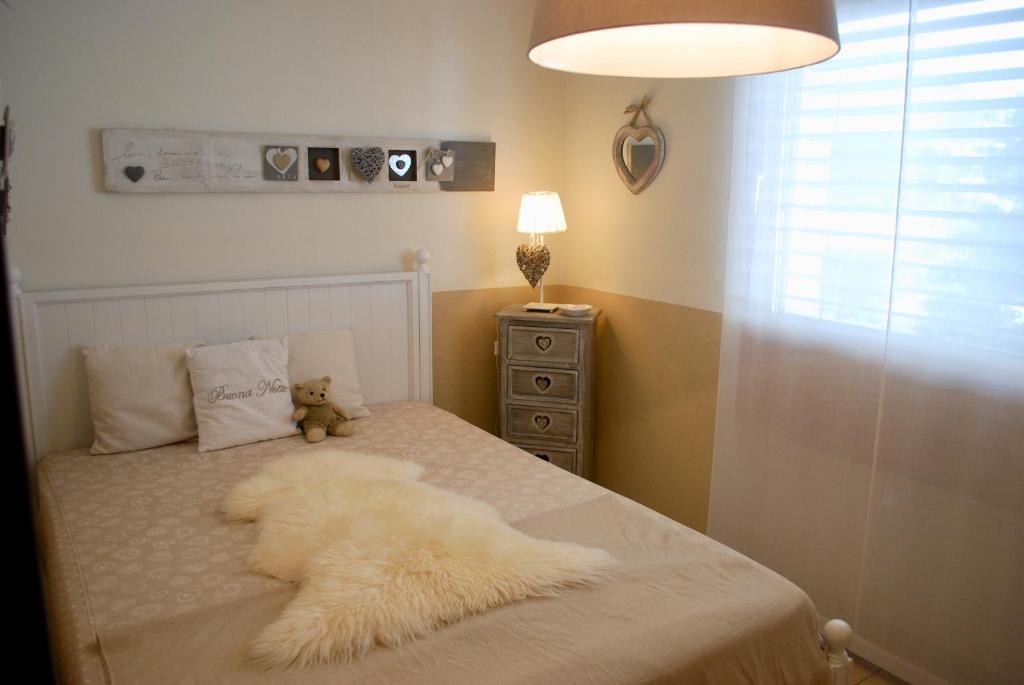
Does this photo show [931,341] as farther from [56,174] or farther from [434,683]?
[56,174]

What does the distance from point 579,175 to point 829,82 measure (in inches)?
56.2

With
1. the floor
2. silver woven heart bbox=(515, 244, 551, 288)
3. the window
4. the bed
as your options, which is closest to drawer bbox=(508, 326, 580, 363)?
silver woven heart bbox=(515, 244, 551, 288)

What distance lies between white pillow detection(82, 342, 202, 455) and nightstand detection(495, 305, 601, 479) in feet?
4.33

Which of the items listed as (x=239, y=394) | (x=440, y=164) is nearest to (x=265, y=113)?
(x=440, y=164)

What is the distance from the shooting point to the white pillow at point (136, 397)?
2.74 metres

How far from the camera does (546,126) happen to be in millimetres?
3791

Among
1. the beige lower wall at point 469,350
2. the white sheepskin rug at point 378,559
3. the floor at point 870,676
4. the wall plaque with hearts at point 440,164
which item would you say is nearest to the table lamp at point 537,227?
the beige lower wall at point 469,350

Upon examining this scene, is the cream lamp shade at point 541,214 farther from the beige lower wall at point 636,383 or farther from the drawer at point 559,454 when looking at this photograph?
the drawer at point 559,454

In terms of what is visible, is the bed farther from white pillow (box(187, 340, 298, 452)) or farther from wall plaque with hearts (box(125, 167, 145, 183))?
wall plaque with hearts (box(125, 167, 145, 183))

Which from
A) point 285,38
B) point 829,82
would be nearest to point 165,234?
point 285,38

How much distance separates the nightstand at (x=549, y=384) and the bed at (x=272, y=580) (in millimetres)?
459

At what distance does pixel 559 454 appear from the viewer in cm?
354

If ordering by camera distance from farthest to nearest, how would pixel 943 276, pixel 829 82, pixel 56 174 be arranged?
pixel 56 174, pixel 829 82, pixel 943 276

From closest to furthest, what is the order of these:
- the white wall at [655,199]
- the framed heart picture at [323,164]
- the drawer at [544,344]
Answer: the white wall at [655,199]
the framed heart picture at [323,164]
the drawer at [544,344]
